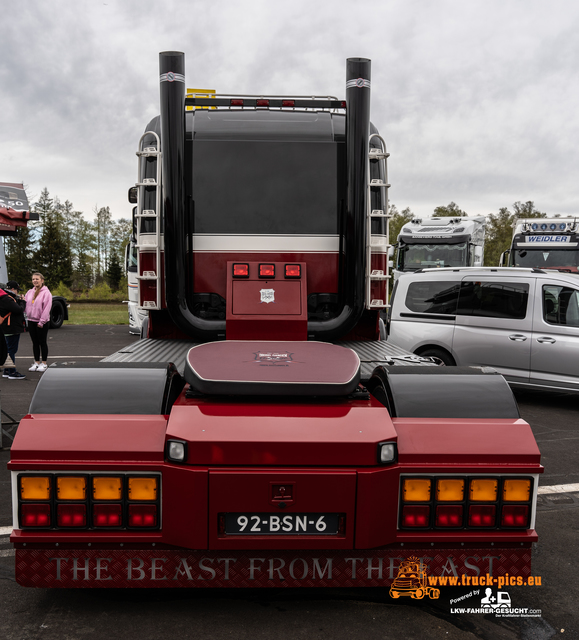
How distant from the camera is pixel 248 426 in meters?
2.50

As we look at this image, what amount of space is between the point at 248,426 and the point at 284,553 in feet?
1.99

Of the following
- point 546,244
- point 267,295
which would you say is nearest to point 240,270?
point 267,295

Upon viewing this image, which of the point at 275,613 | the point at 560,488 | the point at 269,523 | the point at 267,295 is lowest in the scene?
the point at 560,488

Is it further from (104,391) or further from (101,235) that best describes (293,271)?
(101,235)

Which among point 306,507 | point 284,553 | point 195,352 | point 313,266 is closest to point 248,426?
point 306,507

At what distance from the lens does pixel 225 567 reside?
2514 millimetres

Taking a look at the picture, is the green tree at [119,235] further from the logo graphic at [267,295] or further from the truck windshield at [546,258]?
the logo graphic at [267,295]

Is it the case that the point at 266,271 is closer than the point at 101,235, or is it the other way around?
the point at 266,271

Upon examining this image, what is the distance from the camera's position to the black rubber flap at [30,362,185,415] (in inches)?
104

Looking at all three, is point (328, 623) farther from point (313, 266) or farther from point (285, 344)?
point (313, 266)

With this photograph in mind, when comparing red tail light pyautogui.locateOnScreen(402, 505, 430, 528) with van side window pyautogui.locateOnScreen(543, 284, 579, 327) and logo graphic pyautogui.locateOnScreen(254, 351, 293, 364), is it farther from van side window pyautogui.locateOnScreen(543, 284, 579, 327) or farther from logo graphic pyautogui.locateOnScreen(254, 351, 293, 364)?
van side window pyautogui.locateOnScreen(543, 284, 579, 327)

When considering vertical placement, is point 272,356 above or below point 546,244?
below

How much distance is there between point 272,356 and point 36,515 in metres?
1.42

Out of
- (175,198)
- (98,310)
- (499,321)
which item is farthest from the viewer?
(98,310)
